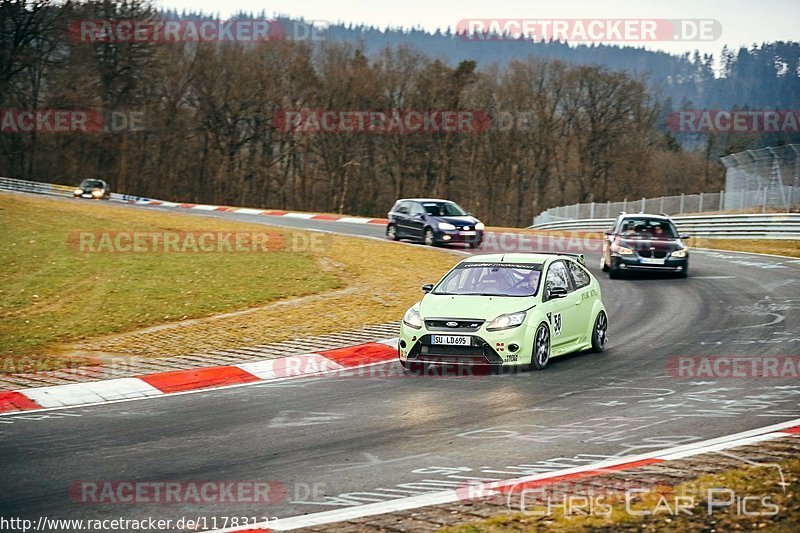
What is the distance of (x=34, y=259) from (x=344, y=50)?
71.9 metres

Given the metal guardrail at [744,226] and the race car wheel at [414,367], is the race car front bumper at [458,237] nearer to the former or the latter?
the metal guardrail at [744,226]

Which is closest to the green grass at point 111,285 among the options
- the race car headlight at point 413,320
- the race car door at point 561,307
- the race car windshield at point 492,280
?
the race car headlight at point 413,320

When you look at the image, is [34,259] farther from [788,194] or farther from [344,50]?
[344,50]

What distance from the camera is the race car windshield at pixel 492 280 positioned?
12875 millimetres

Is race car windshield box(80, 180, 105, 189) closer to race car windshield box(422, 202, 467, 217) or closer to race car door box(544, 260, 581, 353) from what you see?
race car windshield box(422, 202, 467, 217)

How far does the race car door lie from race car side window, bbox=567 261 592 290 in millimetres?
230

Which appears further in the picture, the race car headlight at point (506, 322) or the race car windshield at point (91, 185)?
the race car windshield at point (91, 185)

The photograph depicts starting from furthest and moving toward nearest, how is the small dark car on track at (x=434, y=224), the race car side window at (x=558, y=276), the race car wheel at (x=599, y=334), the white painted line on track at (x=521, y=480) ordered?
the small dark car on track at (x=434, y=224), the race car wheel at (x=599, y=334), the race car side window at (x=558, y=276), the white painted line on track at (x=521, y=480)

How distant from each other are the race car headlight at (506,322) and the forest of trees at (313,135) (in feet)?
200

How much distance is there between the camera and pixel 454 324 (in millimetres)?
11945

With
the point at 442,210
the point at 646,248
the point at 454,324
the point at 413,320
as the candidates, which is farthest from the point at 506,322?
the point at 442,210

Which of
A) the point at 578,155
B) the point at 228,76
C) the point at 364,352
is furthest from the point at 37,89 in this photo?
the point at 364,352

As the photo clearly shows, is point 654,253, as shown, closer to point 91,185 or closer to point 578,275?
point 578,275

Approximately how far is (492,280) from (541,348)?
1.33 metres
